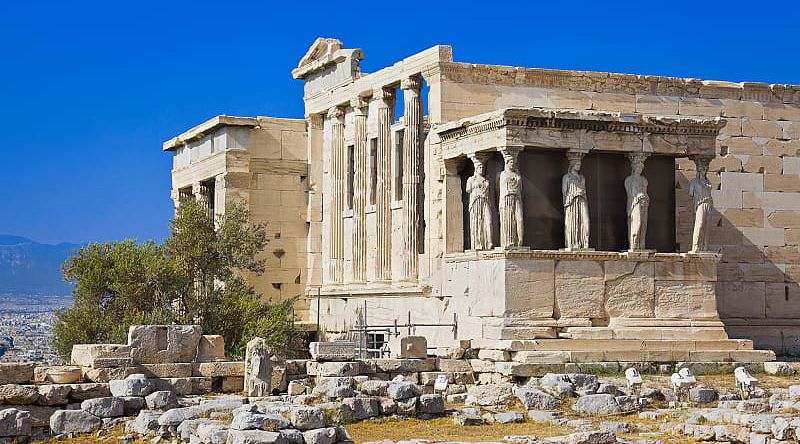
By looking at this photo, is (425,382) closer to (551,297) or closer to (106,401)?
(551,297)

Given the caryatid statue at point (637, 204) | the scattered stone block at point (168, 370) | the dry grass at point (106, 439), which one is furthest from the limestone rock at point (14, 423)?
the caryatid statue at point (637, 204)

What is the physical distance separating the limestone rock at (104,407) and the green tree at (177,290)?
33.0 ft

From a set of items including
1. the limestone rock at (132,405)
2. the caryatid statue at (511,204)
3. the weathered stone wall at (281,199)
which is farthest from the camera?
the weathered stone wall at (281,199)

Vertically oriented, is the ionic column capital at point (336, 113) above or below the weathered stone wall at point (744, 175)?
above

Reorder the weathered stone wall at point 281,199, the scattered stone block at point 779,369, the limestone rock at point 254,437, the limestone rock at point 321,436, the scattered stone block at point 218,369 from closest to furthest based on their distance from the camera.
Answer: the limestone rock at point 254,437 < the limestone rock at point 321,436 < the scattered stone block at point 218,369 < the scattered stone block at point 779,369 < the weathered stone wall at point 281,199

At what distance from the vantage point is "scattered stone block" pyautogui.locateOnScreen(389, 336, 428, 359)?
21.5 m

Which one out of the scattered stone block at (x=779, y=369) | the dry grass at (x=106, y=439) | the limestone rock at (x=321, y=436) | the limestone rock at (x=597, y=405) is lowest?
the dry grass at (x=106, y=439)

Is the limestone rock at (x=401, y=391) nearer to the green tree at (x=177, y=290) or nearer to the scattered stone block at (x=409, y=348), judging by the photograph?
the scattered stone block at (x=409, y=348)

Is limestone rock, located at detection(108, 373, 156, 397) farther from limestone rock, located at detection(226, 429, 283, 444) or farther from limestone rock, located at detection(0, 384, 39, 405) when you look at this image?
limestone rock, located at detection(226, 429, 283, 444)

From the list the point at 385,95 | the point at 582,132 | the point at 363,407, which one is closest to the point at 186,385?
the point at 363,407

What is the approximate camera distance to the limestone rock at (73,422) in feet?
54.3

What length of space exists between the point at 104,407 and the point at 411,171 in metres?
12.0

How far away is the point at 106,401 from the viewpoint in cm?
1717

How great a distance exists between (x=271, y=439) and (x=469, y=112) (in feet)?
44.9
